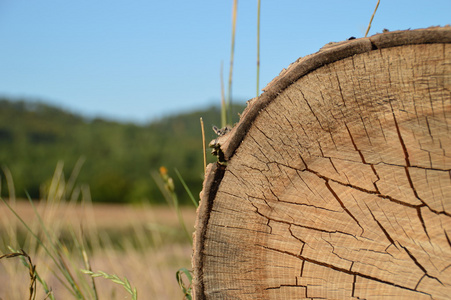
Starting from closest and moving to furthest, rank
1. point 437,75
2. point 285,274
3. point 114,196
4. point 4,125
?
point 437,75 < point 285,274 < point 114,196 < point 4,125

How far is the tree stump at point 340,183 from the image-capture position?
3.31 feet

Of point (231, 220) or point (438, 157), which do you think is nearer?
point (438, 157)

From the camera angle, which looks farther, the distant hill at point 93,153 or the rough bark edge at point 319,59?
the distant hill at point 93,153

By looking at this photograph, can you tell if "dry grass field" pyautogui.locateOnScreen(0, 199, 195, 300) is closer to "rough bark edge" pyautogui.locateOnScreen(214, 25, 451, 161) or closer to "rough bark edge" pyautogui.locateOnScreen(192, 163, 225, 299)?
"rough bark edge" pyautogui.locateOnScreen(192, 163, 225, 299)

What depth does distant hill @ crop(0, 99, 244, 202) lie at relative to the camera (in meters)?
17.5

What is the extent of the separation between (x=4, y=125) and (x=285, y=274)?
2864 centimetres

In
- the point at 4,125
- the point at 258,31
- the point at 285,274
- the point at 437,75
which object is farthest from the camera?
the point at 4,125

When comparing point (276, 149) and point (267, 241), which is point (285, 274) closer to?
point (267, 241)

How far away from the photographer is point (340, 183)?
3.50 feet

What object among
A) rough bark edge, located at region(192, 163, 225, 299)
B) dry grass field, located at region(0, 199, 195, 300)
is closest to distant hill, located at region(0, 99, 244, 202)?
dry grass field, located at region(0, 199, 195, 300)

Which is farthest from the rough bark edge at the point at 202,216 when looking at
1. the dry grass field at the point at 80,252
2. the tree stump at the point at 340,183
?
the dry grass field at the point at 80,252

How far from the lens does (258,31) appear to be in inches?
64.8

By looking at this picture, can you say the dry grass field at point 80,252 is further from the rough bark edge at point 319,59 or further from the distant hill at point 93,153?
the distant hill at point 93,153

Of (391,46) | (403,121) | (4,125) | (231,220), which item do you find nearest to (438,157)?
(403,121)
